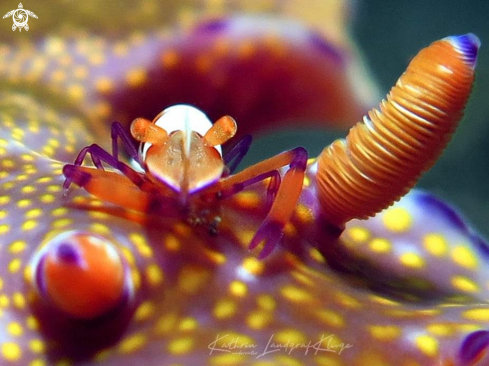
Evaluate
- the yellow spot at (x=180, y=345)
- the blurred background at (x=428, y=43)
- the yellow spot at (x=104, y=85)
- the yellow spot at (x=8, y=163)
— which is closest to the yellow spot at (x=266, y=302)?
the yellow spot at (x=180, y=345)

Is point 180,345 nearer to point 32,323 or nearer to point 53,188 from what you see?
point 32,323

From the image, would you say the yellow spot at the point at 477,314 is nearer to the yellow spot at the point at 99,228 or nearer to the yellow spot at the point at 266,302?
the yellow spot at the point at 266,302

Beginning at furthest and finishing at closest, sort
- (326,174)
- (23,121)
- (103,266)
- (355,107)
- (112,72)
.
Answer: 1. (355,107)
2. (112,72)
3. (23,121)
4. (326,174)
5. (103,266)

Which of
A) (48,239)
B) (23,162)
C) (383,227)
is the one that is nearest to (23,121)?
(23,162)

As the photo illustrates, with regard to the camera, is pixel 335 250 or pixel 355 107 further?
pixel 355 107

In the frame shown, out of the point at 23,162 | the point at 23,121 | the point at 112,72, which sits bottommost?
the point at 23,162

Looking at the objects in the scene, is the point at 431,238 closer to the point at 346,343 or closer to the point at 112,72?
the point at 346,343

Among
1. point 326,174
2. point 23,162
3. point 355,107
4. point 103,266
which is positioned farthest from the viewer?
point 355,107
